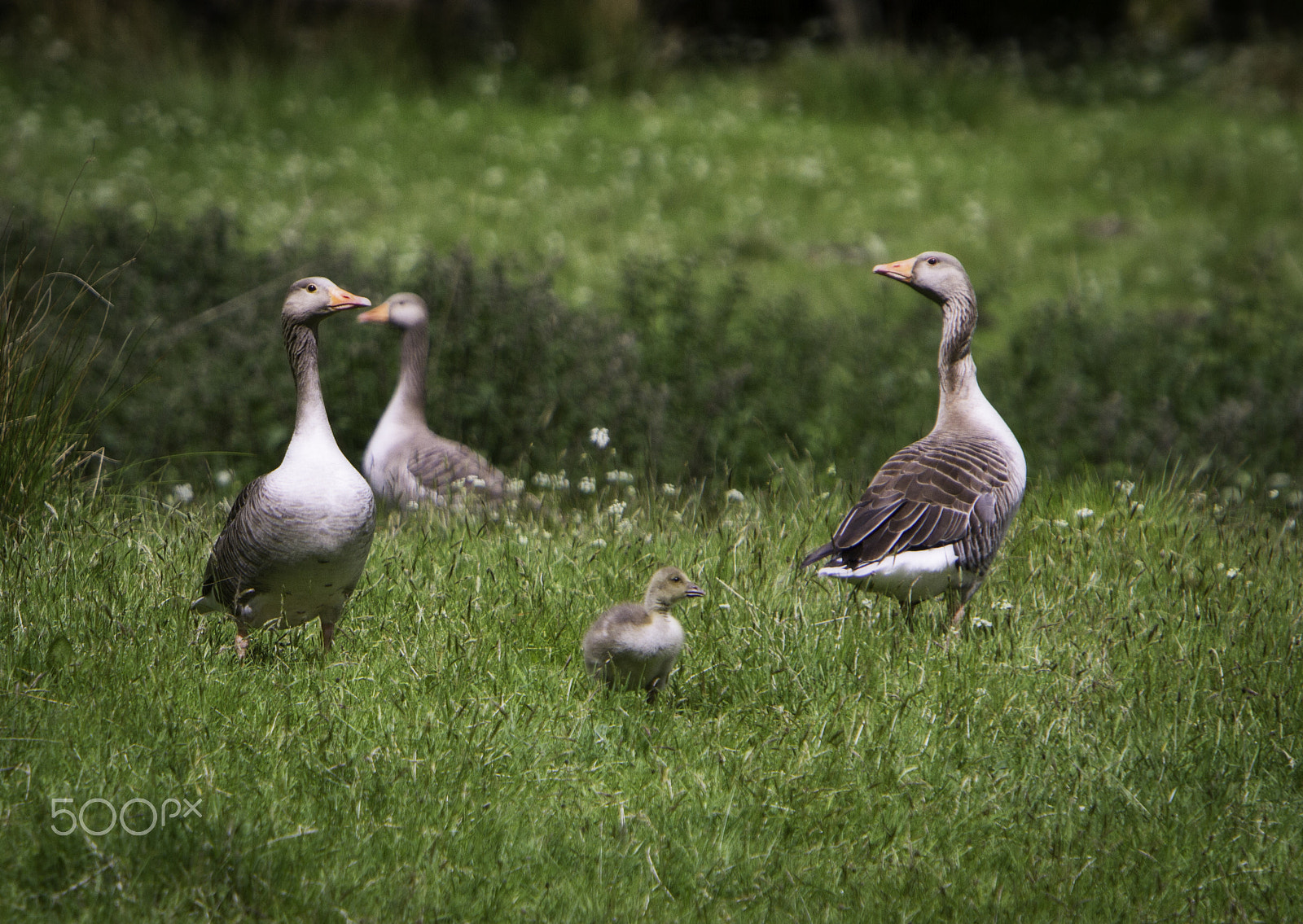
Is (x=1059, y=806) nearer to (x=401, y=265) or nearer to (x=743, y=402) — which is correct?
(x=743, y=402)

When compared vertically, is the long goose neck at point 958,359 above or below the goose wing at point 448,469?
above

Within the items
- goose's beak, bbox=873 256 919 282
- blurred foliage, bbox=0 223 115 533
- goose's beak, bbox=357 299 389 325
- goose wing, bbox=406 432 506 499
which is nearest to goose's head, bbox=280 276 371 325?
blurred foliage, bbox=0 223 115 533

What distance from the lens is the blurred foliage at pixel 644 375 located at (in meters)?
8.03

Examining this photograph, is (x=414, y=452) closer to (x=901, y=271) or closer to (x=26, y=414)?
(x=26, y=414)

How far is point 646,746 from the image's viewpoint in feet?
13.7

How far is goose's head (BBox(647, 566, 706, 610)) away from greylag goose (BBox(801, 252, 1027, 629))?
0.70 m

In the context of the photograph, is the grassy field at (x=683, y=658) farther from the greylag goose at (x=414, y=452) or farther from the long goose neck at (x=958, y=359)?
the long goose neck at (x=958, y=359)

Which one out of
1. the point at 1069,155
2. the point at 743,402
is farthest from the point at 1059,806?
the point at 1069,155

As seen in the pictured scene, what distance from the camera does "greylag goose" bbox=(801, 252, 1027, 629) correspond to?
4.88 meters

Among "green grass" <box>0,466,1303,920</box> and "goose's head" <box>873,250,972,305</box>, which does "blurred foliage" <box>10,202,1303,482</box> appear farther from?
"green grass" <box>0,466,1303,920</box>

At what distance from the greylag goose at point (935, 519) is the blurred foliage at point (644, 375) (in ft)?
4.77

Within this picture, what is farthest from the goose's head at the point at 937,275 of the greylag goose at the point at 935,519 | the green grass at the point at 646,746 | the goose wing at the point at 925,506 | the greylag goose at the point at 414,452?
the greylag goose at the point at 414,452

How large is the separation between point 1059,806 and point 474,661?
1.98 metres

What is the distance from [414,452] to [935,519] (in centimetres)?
326
